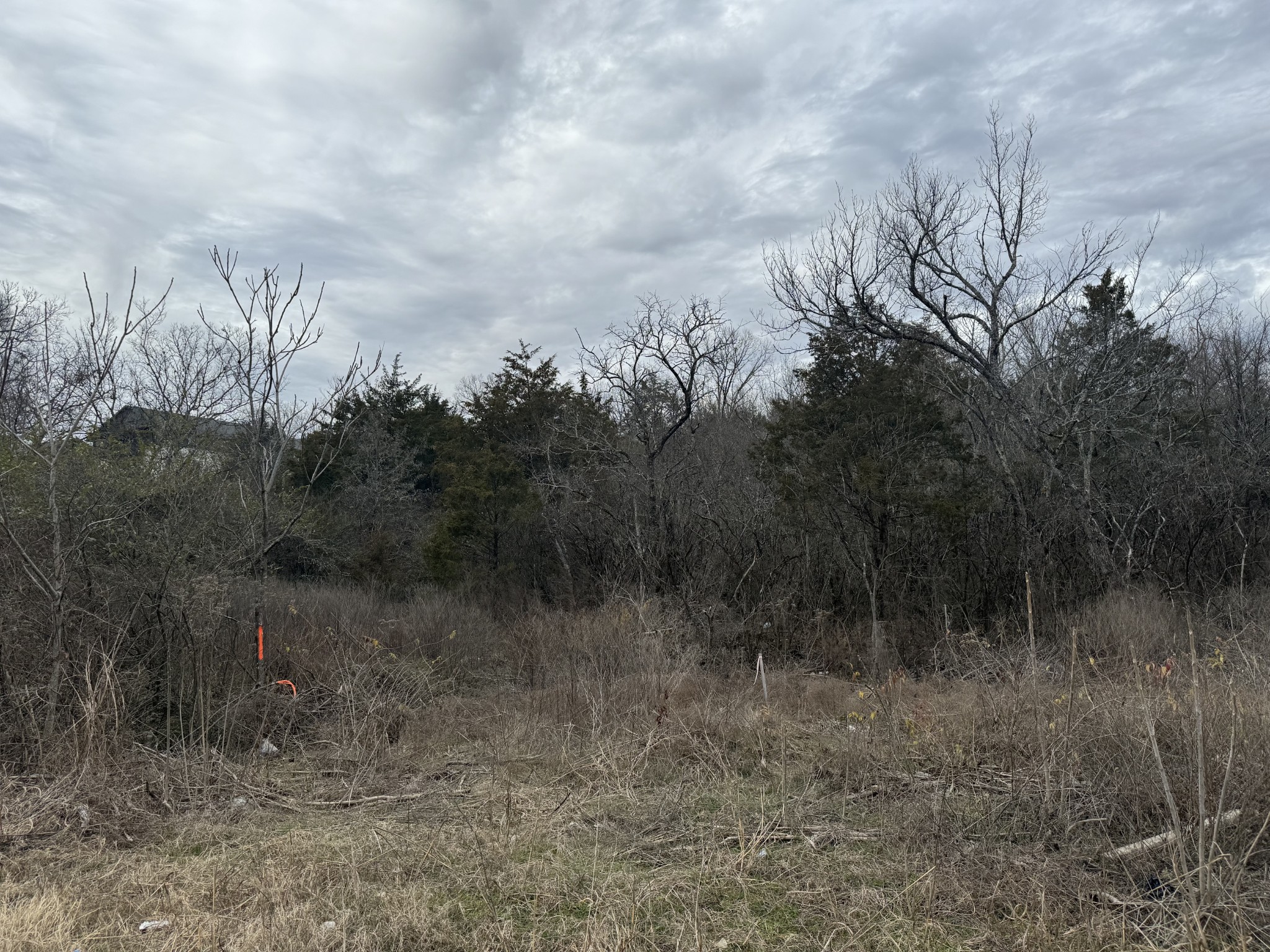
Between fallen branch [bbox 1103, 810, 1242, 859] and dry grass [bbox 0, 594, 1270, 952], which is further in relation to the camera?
fallen branch [bbox 1103, 810, 1242, 859]

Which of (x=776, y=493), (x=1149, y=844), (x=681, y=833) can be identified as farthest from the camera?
(x=776, y=493)

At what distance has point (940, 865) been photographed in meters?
3.85

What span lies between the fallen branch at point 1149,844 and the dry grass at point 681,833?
0.04 metres

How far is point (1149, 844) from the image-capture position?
11.9 ft

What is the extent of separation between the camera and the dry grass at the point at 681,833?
3332mm

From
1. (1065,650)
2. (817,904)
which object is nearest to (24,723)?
(817,904)

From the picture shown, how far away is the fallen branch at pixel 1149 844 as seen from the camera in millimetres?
3551

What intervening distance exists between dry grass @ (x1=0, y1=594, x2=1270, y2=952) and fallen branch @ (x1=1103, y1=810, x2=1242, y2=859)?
0.12 ft

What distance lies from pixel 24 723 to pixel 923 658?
994cm

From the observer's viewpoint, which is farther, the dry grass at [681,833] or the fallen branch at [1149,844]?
the fallen branch at [1149,844]

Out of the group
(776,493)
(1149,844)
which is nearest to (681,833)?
(1149,844)

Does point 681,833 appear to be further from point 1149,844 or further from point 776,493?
point 776,493

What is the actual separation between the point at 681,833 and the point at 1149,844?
2.16 m

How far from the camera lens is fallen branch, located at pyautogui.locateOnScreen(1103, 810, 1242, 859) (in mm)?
3551
